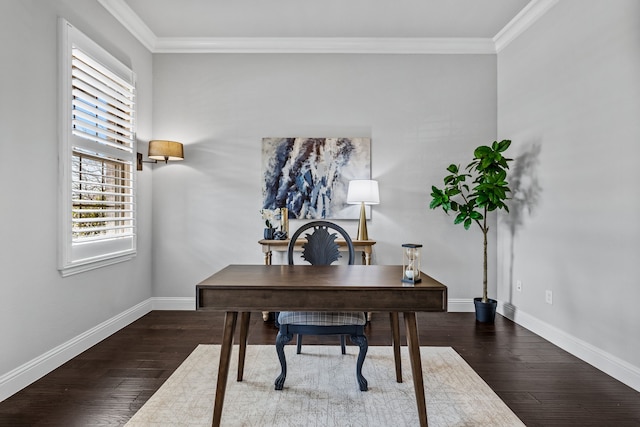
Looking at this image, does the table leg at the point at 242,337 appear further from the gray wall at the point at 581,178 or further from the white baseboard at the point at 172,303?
the gray wall at the point at 581,178

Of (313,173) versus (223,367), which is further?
(313,173)

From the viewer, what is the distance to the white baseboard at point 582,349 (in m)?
2.42

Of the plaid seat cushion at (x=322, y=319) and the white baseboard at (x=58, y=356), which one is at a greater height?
the plaid seat cushion at (x=322, y=319)

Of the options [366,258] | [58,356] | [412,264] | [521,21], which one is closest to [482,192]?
[366,258]

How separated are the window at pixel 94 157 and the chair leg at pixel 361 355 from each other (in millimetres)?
2058

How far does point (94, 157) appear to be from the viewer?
122 inches

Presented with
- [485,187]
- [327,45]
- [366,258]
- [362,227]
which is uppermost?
[327,45]

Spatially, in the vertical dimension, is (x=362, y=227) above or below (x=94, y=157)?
below

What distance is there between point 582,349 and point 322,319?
2.05 metres

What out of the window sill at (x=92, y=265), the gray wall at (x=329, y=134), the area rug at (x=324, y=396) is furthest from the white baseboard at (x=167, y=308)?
the area rug at (x=324, y=396)

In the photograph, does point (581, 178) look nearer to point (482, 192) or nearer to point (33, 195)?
point (482, 192)

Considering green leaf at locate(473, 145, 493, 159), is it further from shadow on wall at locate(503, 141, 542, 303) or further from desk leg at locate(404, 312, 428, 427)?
desk leg at locate(404, 312, 428, 427)

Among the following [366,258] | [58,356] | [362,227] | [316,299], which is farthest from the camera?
[362,227]

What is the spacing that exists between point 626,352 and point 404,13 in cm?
313
